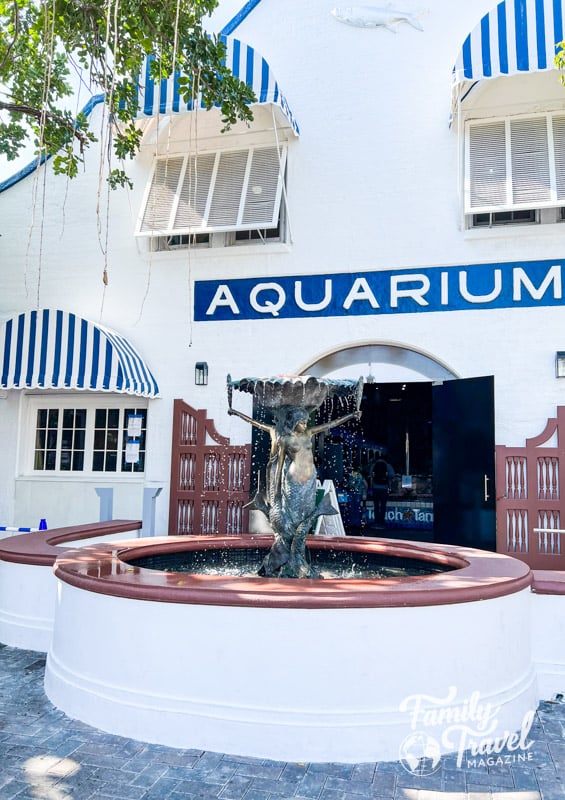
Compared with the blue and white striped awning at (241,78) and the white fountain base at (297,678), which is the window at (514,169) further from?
the white fountain base at (297,678)

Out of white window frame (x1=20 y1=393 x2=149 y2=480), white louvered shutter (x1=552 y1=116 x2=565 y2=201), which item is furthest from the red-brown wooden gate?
white louvered shutter (x1=552 y1=116 x2=565 y2=201)

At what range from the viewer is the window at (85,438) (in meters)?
9.79

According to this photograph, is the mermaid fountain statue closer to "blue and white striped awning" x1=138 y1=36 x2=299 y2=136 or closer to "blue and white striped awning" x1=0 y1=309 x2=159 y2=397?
"blue and white striped awning" x1=0 y1=309 x2=159 y2=397

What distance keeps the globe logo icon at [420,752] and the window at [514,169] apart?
20.9 ft

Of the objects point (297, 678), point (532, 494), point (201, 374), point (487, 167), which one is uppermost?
point (487, 167)

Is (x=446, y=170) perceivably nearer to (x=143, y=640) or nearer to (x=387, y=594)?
(x=387, y=594)

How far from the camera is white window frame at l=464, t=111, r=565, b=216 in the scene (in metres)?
7.98

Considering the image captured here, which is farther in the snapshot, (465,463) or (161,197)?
(161,197)

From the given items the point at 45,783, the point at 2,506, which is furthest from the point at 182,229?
the point at 45,783

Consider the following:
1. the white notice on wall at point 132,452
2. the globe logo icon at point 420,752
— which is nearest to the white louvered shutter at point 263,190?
the white notice on wall at point 132,452

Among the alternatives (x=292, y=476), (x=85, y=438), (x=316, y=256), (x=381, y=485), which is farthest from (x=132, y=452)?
(x=381, y=485)

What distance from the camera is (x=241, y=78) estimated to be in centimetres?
834

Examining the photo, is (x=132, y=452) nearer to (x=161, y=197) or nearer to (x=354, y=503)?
(x=161, y=197)

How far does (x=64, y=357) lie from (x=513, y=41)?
22.0ft
